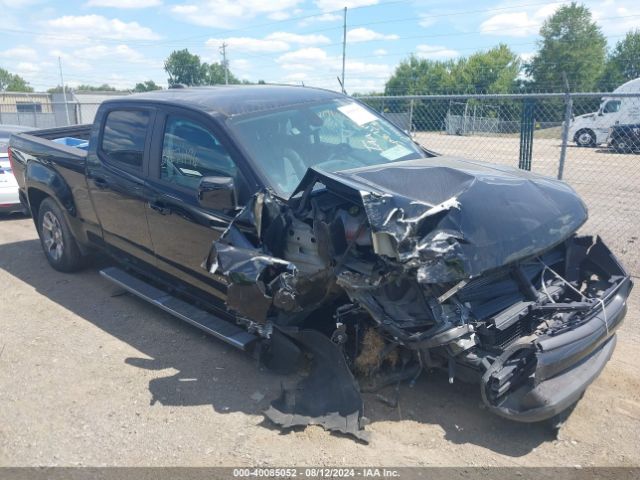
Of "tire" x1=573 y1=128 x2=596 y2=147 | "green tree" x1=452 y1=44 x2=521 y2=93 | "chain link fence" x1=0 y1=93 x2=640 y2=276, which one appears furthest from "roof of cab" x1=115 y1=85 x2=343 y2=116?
"green tree" x1=452 y1=44 x2=521 y2=93

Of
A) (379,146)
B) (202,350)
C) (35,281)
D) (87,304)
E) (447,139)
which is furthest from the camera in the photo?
(447,139)

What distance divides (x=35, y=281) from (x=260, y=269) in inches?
155

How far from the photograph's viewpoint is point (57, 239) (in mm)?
6113

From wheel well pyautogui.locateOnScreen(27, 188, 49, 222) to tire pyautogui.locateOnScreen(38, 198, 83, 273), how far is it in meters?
0.09

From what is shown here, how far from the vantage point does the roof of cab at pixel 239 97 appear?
14.0 feet

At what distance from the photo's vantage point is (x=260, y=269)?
330 centimetres

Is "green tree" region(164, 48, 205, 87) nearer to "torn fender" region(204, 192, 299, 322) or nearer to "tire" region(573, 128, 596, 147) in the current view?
"tire" region(573, 128, 596, 147)

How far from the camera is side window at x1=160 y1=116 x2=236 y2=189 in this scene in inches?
158

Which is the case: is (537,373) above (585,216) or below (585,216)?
below

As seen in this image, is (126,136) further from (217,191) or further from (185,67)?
(185,67)

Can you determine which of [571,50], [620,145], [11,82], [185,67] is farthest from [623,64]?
[11,82]

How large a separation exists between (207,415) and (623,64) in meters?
61.0

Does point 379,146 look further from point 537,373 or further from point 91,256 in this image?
point 91,256

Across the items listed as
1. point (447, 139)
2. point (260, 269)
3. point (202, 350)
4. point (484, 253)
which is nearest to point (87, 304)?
point (202, 350)
